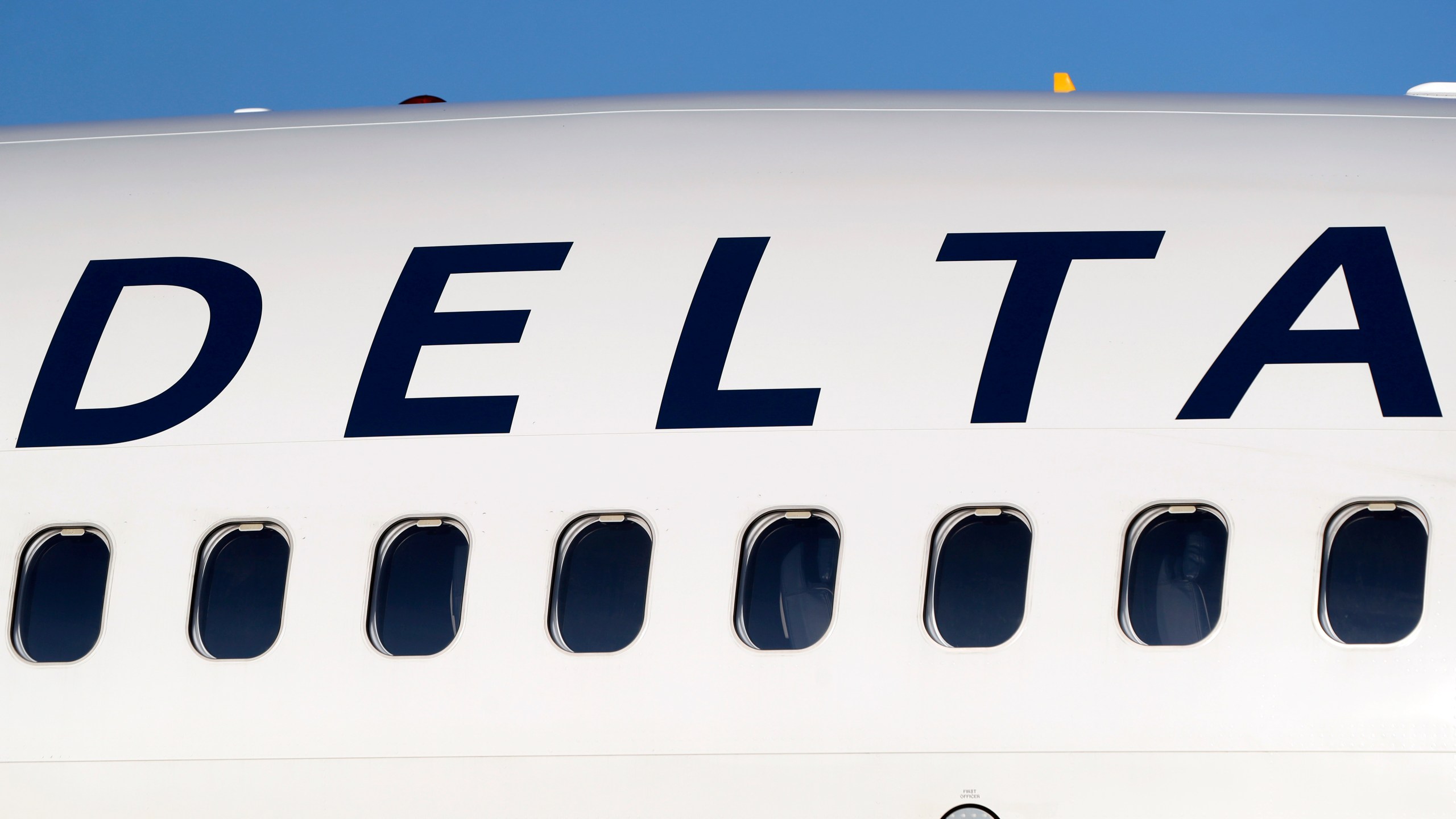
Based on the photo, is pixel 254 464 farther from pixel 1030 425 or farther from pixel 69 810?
pixel 1030 425

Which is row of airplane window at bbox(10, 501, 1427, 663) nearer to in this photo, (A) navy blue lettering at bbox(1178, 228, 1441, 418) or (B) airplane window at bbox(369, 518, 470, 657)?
(B) airplane window at bbox(369, 518, 470, 657)

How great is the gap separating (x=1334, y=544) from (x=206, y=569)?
489cm

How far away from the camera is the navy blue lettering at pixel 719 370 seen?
5.41 meters

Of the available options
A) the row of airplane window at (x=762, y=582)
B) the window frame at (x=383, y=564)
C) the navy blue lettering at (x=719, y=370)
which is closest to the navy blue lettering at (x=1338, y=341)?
the row of airplane window at (x=762, y=582)

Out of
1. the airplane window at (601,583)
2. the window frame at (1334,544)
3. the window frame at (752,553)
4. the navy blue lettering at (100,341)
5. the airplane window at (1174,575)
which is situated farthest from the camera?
the navy blue lettering at (100,341)

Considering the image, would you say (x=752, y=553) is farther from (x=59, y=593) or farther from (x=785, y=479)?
(x=59, y=593)

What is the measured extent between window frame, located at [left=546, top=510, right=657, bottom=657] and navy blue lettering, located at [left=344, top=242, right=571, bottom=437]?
0.55 metres

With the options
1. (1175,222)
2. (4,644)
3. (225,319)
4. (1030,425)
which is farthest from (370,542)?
(1175,222)

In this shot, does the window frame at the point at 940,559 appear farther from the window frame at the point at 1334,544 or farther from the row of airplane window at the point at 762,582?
the window frame at the point at 1334,544

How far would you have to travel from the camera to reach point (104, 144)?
683 centimetres

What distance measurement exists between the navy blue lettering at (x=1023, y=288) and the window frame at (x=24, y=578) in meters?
3.96

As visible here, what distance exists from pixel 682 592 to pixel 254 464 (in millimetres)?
2072

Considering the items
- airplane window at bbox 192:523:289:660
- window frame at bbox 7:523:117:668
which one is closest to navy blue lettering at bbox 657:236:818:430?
airplane window at bbox 192:523:289:660

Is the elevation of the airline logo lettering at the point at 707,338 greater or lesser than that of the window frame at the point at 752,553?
greater
